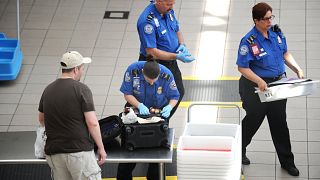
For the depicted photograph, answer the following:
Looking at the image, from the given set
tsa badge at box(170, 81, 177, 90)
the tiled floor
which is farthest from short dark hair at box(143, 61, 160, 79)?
the tiled floor

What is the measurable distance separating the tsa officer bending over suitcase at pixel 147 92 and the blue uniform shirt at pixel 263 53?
2.68 ft

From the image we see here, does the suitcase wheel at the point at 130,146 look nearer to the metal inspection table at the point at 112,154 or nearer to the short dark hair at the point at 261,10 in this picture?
the metal inspection table at the point at 112,154

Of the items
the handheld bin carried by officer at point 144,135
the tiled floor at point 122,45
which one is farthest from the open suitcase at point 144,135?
the tiled floor at point 122,45

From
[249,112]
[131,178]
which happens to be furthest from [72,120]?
[249,112]

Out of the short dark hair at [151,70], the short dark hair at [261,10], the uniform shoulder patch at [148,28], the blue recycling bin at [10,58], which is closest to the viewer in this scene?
the short dark hair at [151,70]

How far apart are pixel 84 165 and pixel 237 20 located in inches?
218

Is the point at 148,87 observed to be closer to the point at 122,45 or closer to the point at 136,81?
the point at 136,81

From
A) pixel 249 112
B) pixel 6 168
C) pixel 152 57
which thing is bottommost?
pixel 6 168

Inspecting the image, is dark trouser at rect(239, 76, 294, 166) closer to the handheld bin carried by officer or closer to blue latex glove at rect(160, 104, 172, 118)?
blue latex glove at rect(160, 104, 172, 118)

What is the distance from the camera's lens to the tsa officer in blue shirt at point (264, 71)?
26.5ft

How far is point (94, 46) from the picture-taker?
37.9 ft

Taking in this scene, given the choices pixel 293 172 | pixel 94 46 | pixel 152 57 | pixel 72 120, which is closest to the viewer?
pixel 72 120

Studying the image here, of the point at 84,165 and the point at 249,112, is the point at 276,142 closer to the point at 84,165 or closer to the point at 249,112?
the point at 249,112

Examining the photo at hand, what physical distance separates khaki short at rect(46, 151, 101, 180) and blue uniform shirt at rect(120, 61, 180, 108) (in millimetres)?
1014
